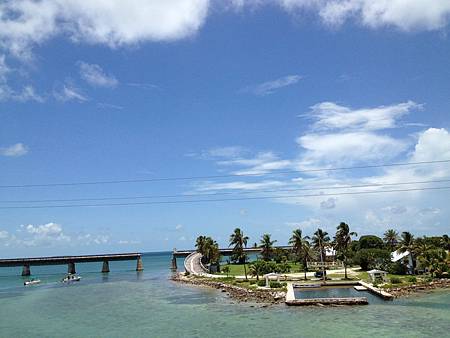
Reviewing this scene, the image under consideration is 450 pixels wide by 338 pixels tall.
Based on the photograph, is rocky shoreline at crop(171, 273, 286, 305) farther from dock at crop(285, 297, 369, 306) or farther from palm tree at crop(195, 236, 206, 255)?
palm tree at crop(195, 236, 206, 255)

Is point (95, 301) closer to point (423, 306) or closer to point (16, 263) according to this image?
point (423, 306)

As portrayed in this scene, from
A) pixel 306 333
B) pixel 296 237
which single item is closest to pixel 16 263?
pixel 296 237

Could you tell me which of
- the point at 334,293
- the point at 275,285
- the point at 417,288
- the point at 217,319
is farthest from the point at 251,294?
the point at 417,288

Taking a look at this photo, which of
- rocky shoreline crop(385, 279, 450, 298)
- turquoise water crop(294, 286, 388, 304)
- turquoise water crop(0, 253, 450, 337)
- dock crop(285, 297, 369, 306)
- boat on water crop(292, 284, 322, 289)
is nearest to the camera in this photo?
turquoise water crop(0, 253, 450, 337)

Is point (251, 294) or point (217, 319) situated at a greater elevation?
point (251, 294)

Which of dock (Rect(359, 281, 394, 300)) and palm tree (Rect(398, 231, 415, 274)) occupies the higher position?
palm tree (Rect(398, 231, 415, 274))

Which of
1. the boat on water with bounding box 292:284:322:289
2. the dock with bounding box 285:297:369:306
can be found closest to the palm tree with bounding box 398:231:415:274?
the boat on water with bounding box 292:284:322:289

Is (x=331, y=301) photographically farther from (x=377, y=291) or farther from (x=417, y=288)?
(x=417, y=288)

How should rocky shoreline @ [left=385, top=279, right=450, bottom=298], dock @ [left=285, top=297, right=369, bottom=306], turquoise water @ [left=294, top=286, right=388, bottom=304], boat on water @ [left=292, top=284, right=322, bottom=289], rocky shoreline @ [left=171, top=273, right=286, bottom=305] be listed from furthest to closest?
boat on water @ [left=292, top=284, right=322, bottom=289], rocky shoreline @ [left=385, top=279, right=450, bottom=298], rocky shoreline @ [left=171, top=273, right=286, bottom=305], turquoise water @ [left=294, top=286, right=388, bottom=304], dock @ [left=285, top=297, right=369, bottom=306]

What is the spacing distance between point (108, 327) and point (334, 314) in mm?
25147

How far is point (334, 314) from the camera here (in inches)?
1903

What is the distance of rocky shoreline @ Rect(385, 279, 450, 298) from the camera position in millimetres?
58975

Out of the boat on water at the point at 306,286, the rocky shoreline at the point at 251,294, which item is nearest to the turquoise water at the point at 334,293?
the boat on water at the point at 306,286

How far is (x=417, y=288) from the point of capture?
62125 mm
